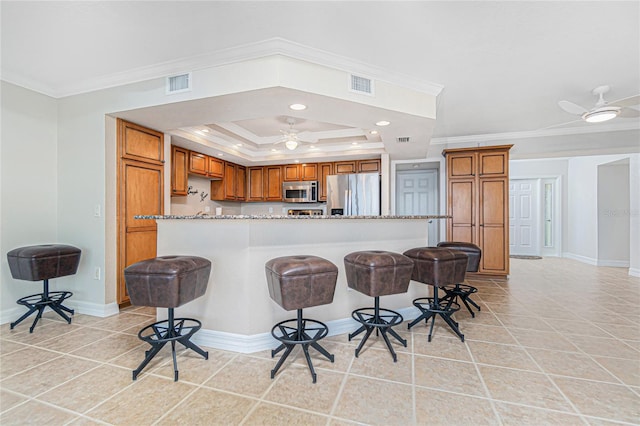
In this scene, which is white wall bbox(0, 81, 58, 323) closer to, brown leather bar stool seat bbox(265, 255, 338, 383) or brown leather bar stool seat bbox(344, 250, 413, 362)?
brown leather bar stool seat bbox(265, 255, 338, 383)

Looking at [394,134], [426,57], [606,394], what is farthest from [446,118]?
[606,394]

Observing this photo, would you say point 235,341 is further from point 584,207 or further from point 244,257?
point 584,207

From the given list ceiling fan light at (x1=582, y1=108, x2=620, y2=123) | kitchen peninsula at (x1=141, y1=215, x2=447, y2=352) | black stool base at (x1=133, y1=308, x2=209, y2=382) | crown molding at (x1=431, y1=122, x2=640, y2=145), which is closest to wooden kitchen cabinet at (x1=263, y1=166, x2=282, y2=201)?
crown molding at (x1=431, y1=122, x2=640, y2=145)

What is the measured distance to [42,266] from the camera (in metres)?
2.60

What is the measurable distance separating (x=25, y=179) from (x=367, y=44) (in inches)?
141

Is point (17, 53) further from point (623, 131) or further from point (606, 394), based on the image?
point (623, 131)

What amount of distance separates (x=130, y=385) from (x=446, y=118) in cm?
449

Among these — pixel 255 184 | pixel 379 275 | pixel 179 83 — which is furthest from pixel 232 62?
pixel 255 184

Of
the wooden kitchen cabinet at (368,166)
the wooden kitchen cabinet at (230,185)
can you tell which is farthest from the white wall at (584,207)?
the wooden kitchen cabinet at (230,185)

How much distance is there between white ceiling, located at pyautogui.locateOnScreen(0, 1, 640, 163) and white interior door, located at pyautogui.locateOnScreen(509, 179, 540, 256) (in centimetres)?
442

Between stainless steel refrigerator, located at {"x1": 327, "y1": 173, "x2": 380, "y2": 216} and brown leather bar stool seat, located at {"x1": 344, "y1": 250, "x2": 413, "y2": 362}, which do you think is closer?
brown leather bar stool seat, located at {"x1": 344, "y1": 250, "x2": 413, "y2": 362}

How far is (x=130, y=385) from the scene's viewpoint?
5.72ft

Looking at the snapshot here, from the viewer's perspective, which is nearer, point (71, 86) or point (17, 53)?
point (17, 53)

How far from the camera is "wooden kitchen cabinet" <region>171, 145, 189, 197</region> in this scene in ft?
14.0
